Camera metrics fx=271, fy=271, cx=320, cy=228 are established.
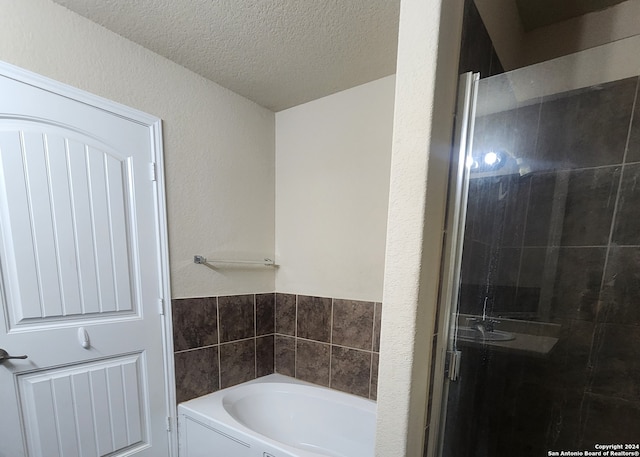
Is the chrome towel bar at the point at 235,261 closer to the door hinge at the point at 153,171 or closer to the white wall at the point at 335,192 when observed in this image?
the white wall at the point at 335,192

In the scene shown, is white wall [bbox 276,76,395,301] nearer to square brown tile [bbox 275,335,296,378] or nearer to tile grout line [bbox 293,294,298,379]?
tile grout line [bbox 293,294,298,379]

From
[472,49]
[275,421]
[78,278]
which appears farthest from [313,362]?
[472,49]

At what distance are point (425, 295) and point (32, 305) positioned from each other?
1.57m

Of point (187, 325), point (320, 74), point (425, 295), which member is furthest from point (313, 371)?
point (320, 74)

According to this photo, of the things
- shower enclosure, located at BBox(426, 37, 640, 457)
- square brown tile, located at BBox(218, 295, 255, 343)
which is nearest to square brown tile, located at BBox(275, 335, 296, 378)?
square brown tile, located at BBox(218, 295, 255, 343)

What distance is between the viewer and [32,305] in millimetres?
1152

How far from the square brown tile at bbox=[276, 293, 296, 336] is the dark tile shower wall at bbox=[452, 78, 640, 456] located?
48.2 inches

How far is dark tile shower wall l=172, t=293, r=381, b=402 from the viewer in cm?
164

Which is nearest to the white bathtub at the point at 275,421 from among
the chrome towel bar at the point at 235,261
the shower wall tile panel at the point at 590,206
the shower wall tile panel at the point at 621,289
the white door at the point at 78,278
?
the white door at the point at 78,278

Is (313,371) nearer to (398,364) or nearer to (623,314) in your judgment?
(398,364)

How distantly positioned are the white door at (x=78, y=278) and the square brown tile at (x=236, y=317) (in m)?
0.37

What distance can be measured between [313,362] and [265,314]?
Result: 49 cm

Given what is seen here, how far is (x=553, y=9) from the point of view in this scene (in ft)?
4.48

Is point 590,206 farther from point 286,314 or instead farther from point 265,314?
point 265,314
